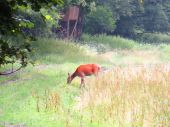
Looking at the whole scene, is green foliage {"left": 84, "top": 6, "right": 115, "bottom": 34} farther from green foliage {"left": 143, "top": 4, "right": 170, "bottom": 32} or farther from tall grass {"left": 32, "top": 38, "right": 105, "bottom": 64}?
tall grass {"left": 32, "top": 38, "right": 105, "bottom": 64}

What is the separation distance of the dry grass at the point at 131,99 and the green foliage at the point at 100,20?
33075 mm

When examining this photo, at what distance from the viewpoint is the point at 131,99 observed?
12266 millimetres

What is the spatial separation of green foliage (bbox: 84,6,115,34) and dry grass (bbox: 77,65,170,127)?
33075 mm

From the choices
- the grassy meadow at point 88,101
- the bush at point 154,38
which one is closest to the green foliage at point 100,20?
the bush at point 154,38

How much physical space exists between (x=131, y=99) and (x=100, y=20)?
123ft

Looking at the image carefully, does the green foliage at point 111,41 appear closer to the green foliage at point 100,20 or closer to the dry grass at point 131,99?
the green foliage at point 100,20

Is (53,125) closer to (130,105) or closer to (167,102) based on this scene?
(130,105)

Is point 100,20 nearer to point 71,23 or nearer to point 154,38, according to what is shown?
point 71,23

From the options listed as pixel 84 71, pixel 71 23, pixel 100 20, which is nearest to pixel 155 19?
pixel 100 20

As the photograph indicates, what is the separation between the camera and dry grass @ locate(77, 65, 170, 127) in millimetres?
10594

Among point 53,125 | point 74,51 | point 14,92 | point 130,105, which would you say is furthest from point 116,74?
point 74,51

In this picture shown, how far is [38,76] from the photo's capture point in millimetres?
19969

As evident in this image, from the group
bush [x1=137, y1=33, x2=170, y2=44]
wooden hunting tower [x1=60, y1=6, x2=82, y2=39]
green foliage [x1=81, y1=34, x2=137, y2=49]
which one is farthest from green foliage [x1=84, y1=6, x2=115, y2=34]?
bush [x1=137, y1=33, x2=170, y2=44]

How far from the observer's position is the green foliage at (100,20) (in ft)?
161
